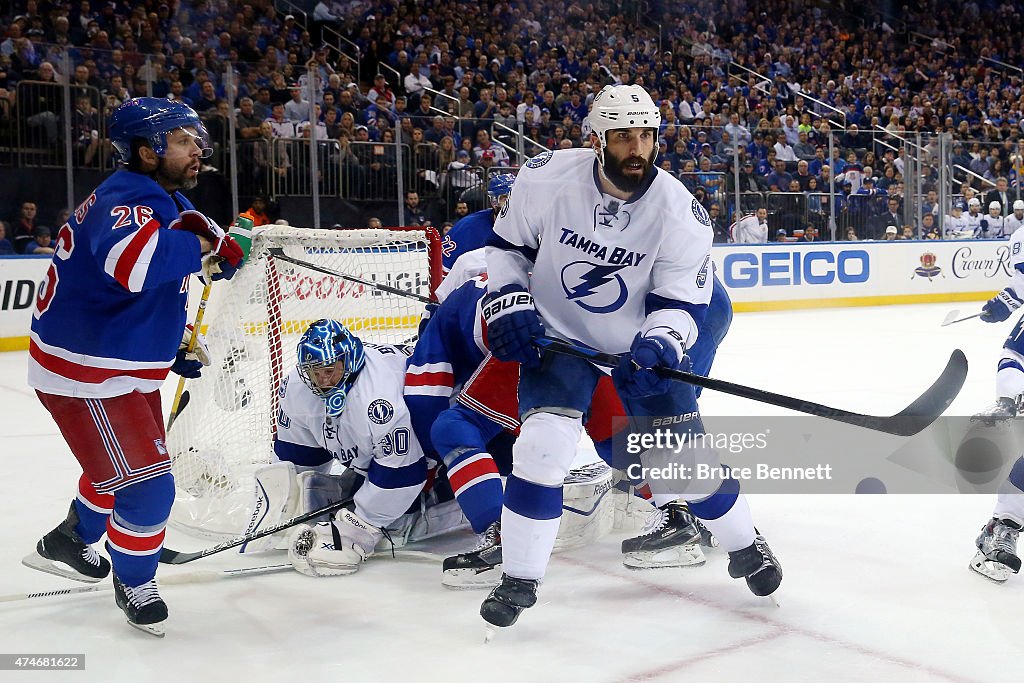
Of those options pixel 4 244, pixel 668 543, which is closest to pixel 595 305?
pixel 668 543

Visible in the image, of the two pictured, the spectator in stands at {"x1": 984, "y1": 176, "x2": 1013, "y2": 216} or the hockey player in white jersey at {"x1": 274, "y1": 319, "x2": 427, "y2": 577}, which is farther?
the spectator in stands at {"x1": 984, "y1": 176, "x2": 1013, "y2": 216}

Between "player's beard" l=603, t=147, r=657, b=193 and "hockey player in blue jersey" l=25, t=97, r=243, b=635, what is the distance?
0.86 meters

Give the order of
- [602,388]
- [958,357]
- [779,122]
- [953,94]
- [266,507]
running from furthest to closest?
[953,94], [779,122], [266,507], [602,388], [958,357]

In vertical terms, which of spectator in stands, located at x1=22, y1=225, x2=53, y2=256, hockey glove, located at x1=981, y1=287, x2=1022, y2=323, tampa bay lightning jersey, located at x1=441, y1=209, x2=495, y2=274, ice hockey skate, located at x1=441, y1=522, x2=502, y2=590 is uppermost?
tampa bay lightning jersey, located at x1=441, y1=209, x2=495, y2=274

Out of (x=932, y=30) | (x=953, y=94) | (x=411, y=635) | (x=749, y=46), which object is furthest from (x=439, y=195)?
(x=932, y=30)

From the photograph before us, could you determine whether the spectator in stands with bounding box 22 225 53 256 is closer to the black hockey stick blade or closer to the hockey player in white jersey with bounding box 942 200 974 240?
the black hockey stick blade

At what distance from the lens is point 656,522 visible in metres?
2.94

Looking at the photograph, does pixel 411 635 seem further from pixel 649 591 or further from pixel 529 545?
pixel 649 591

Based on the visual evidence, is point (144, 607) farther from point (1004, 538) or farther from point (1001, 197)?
point (1001, 197)

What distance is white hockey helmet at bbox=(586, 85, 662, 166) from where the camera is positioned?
229cm

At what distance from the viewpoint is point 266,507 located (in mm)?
2912

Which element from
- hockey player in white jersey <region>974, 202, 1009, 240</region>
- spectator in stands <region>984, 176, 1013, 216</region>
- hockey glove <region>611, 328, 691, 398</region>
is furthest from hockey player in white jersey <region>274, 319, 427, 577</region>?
spectator in stands <region>984, 176, 1013, 216</region>

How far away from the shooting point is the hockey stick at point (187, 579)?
8.37 feet

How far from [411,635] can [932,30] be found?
58.8 ft
